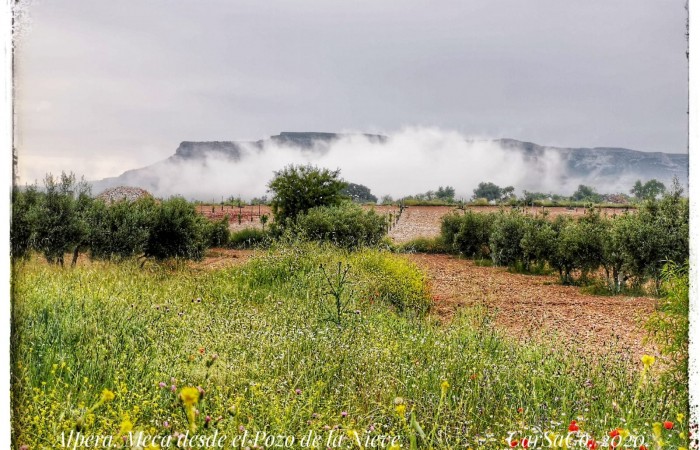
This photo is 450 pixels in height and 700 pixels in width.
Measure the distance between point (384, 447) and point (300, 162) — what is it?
18972 millimetres

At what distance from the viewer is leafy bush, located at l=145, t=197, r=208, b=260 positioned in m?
14.5

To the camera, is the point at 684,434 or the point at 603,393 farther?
the point at 603,393

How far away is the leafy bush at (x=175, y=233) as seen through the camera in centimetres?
1452

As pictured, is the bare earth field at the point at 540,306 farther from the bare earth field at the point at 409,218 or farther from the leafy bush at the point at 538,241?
the bare earth field at the point at 409,218

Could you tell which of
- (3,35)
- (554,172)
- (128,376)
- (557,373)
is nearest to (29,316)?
(128,376)

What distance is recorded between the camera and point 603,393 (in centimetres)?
524

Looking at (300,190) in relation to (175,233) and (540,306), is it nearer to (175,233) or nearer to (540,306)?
(175,233)

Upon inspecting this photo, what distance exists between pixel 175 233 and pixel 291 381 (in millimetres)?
10931

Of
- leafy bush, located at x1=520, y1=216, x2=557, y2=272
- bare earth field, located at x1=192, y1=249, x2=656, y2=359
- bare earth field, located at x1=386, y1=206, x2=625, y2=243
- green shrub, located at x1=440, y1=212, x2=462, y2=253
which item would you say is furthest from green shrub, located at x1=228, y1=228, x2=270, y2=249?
leafy bush, located at x1=520, y1=216, x2=557, y2=272

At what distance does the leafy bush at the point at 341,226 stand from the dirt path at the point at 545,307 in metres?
2.79

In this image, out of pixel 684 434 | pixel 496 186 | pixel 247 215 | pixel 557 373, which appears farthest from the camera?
pixel 496 186

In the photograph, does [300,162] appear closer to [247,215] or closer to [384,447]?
[247,215]

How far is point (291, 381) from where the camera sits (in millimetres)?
4805

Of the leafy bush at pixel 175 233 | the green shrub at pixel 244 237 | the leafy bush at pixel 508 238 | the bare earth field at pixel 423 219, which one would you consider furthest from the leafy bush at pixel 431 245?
the leafy bush at pixel 175 233
